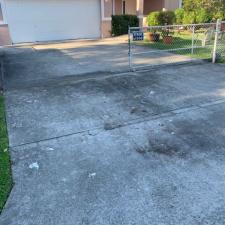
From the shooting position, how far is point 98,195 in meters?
3.24

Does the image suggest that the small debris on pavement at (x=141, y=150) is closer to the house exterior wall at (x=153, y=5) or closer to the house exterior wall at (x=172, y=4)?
the house exterior wall at (x=172, y=4)

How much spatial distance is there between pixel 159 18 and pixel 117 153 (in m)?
15.5

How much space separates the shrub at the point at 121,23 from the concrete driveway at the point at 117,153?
11377 mm

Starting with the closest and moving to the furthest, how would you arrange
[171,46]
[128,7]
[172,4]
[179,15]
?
1. [171,46]
2. [179,15]
3. [128,7]
4. [172,4]

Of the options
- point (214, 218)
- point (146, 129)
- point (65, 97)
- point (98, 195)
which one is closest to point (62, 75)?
point (65, 97)

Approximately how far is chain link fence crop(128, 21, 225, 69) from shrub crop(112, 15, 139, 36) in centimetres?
328

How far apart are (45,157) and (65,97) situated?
283 cm

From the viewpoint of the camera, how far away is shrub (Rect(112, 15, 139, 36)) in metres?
17.9

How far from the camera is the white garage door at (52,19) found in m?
15.4

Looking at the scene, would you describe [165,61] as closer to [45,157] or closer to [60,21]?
[45,157]

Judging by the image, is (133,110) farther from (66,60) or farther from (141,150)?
(66,60)

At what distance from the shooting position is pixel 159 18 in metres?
17.7

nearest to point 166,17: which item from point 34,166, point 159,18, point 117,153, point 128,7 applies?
point 159,18

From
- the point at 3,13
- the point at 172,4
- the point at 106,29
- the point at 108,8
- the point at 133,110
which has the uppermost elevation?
the point at 172,4
